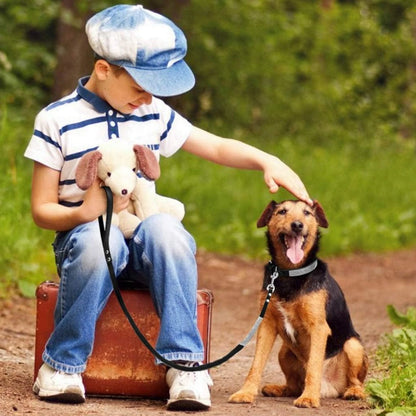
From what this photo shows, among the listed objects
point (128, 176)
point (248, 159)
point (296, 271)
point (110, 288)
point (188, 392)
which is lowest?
point (188, 392)

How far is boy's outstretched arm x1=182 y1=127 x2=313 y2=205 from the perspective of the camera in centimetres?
408

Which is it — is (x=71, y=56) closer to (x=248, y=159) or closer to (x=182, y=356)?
(x=248, y=159)

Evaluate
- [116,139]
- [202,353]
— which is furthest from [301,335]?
[116,139]

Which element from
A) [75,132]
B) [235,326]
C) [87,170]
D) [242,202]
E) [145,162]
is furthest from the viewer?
[242,202]

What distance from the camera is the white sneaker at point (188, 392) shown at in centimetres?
383

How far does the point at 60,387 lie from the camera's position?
3.83m

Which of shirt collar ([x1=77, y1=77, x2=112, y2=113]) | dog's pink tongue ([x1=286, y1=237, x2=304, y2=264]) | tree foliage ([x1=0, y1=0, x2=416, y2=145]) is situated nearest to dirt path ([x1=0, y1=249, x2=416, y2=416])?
dog's pink tongue ([x1=286, y1=237, x2=304, y2=264])

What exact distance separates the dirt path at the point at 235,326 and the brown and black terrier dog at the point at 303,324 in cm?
11

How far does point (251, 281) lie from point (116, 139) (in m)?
4.56

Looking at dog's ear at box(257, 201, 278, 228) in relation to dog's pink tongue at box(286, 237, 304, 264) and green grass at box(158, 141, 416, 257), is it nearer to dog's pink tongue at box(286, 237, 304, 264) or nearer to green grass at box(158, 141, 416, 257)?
dog's pink tongue at box(286, 237, 304, 264)

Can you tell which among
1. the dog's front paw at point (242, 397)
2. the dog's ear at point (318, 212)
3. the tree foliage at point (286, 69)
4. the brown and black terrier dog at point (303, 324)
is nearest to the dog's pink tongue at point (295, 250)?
the brown and black terrier dog at point (303, 324)

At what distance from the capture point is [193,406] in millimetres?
3840

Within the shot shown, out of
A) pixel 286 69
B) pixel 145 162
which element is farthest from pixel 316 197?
pixel 145 162

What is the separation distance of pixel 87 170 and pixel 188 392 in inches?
36.6
